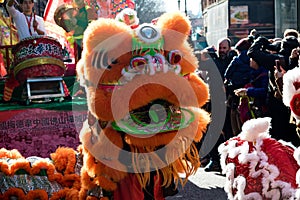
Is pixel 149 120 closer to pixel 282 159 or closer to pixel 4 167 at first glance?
pixel 282 159

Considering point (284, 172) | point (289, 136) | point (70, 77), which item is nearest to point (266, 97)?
point (289, 136)

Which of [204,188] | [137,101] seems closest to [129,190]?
[137,101]

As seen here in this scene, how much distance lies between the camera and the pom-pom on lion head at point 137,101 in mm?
2480

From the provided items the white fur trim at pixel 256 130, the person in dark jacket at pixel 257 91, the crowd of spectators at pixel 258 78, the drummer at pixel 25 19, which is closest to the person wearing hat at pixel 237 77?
the crowd of spectators at pixel 258 78

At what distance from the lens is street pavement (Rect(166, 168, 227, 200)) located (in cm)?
500

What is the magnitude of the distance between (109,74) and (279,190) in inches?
39.5

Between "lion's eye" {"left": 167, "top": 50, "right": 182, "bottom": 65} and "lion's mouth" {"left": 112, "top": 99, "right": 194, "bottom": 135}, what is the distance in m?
0.21

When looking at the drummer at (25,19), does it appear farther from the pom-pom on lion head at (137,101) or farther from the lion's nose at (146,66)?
the lion's nose at (146,66)

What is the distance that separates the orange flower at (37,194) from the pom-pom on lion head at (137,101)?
38cm

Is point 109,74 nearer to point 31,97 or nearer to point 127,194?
point 127,194

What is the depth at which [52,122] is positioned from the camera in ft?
15.8

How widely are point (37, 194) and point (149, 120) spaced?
772 mm

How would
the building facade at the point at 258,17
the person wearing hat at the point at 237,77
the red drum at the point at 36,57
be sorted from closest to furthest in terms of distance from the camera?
the red drum at the point at 36,57 < the person wearing hat at the point at 237,77 < the building facade at the point at 258,17

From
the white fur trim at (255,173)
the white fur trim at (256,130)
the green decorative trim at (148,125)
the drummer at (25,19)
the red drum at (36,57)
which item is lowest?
the white fur trim at (255,173)
